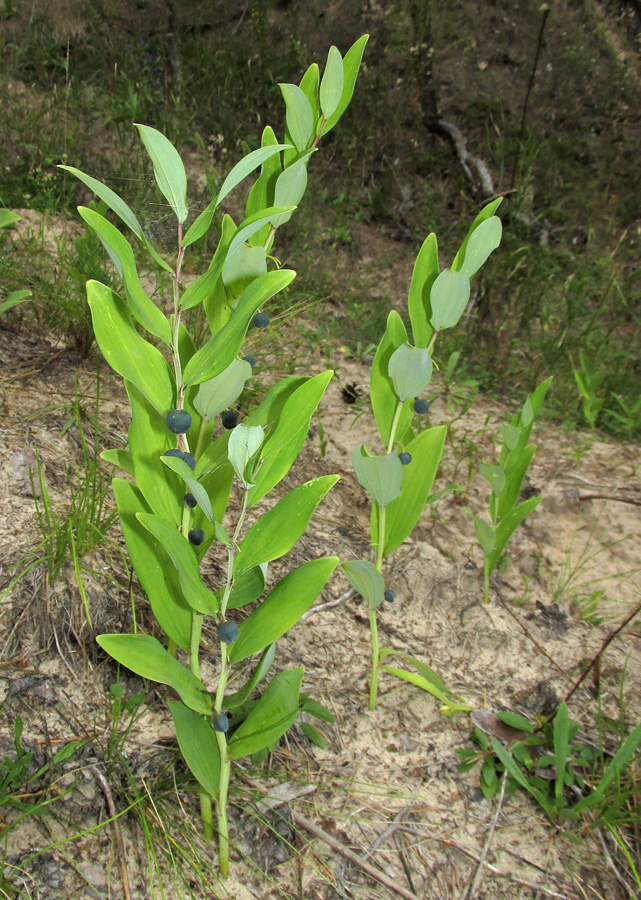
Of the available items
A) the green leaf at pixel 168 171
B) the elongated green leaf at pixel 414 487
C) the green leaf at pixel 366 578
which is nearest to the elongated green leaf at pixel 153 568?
the green leaf at pixel 366 578

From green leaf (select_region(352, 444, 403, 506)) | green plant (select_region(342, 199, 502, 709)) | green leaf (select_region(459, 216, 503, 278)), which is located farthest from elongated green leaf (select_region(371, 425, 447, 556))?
green leaf (select_region(459, 216, 503, 278))

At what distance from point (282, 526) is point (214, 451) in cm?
21

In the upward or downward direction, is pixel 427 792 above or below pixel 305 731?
below

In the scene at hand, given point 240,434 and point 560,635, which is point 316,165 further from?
point 240,434

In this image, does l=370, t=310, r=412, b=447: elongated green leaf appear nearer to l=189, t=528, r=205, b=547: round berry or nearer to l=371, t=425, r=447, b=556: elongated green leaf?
l=371, t=425, r=447, b=556: elongated green leaf

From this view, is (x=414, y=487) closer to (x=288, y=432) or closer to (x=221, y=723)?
(x=288, y=432)

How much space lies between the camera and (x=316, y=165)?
16.2 ft

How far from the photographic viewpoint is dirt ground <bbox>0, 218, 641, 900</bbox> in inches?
47.4

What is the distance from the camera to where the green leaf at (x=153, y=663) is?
1010 millimetres

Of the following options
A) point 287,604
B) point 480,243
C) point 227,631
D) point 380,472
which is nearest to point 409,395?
point 380,472

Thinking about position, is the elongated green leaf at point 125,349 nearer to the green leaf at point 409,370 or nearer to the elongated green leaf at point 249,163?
the elongated green leaf at point 249,163

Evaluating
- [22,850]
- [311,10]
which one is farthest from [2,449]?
[311,10]

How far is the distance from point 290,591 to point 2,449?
1.07 m

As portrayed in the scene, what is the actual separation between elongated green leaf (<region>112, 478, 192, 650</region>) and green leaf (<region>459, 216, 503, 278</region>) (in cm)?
77
